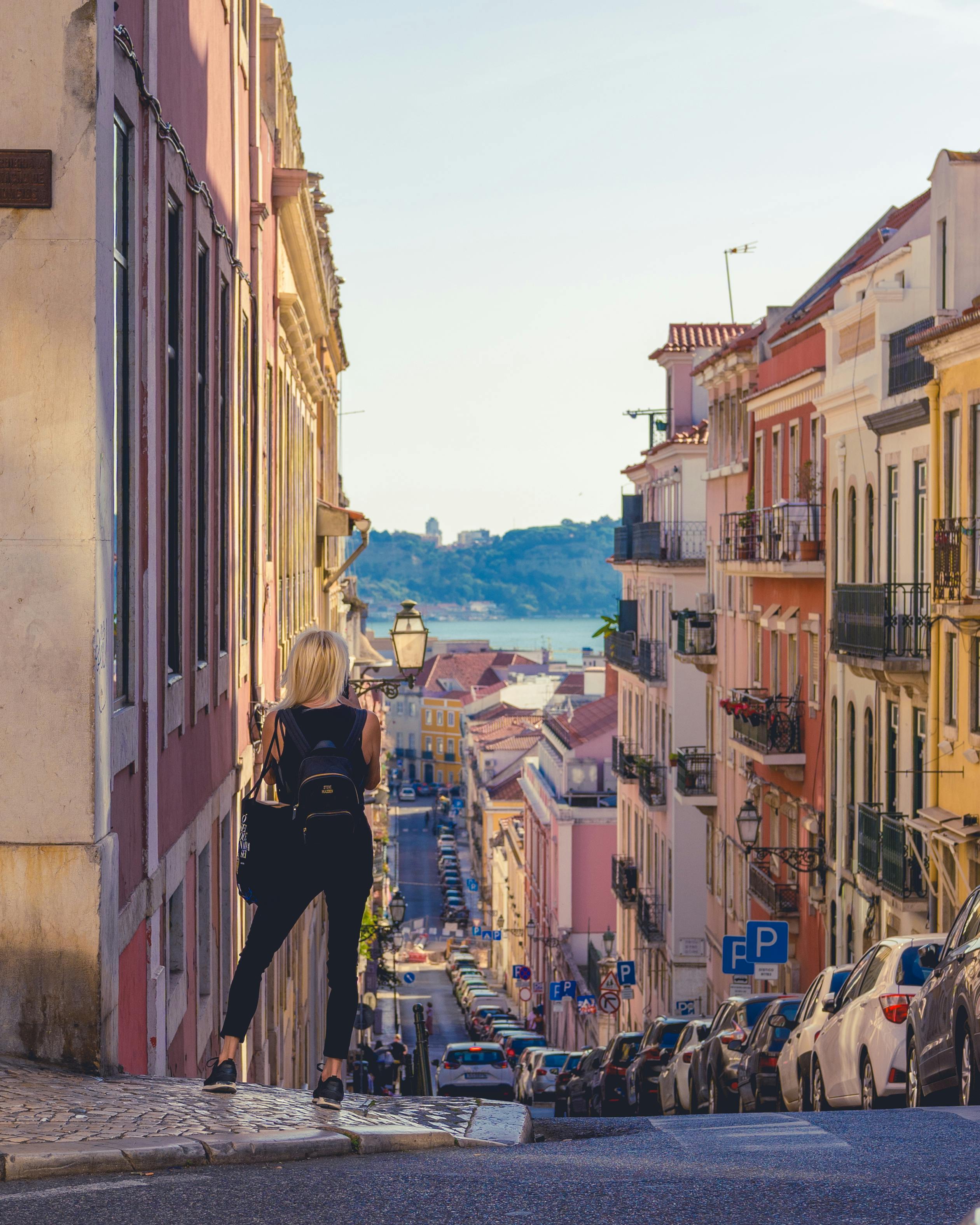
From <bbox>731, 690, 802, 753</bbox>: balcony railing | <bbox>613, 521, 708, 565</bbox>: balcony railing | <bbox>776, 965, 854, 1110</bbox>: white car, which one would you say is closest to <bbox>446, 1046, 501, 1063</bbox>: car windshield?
<bbox>731, 690, 802, 753</bbox>: balcony railing

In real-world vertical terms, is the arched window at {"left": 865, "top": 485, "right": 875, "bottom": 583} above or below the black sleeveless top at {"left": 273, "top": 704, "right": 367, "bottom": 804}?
above

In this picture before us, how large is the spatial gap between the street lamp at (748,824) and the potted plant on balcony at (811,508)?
15.5 ft

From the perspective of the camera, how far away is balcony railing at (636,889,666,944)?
→ 44284 mm

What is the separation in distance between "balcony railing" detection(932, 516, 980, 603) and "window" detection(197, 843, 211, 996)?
11.3 m

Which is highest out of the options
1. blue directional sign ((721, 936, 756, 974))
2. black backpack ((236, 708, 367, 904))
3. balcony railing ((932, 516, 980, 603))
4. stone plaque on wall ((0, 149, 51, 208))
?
stone plaque on wall ((0, 149, 51, 208))

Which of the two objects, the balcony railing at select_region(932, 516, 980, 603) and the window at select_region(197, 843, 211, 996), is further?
the balcony railing at select_region(932, 516, 980, 603)

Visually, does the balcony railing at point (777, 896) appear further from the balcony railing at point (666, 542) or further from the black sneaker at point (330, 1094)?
the black sneaker at point (330, 1094)

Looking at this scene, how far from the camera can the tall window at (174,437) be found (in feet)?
35.4

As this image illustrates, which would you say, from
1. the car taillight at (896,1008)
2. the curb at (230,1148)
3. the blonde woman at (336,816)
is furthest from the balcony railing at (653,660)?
the blonde woman at (336,816)

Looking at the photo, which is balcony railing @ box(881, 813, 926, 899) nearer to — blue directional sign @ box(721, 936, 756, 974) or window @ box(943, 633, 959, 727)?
window @ box(943, 633, 959, 727)

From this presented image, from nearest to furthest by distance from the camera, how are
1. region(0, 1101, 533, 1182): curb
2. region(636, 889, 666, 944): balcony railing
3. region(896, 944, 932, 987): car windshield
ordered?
region(0, 1101, 533, 1182): curb → region(896, 944, 932, 987): car windshield → region(636, 889, 666, 944): balcony railing

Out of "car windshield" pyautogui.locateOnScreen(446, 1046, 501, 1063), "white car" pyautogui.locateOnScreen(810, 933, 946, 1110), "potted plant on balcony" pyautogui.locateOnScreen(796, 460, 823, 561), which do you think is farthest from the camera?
"car windshield" pyautogui.locateOnScreen(446, 1046, 501, 1063)

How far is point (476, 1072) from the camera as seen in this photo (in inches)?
1606

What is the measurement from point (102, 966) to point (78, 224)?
3.25m
